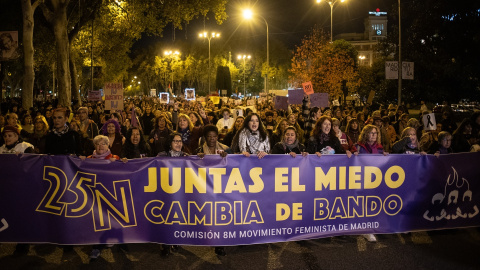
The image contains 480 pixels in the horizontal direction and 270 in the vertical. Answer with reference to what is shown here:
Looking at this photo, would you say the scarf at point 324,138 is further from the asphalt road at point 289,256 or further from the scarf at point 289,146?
the asphalt road at point 289,256

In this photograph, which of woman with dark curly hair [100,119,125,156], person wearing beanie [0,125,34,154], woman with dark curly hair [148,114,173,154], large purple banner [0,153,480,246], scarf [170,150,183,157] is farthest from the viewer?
woman with dark curly hair [148,114,173,154]

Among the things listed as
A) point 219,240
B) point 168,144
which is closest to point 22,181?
point 168,144

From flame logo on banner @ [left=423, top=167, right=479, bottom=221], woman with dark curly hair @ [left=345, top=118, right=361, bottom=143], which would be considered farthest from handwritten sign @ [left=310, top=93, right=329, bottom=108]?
flame logo on banner @ [left=423, top=167, right=479, bottom=221]

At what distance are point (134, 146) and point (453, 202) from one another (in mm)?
4824

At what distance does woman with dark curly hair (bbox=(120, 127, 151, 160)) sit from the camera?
25.4ft

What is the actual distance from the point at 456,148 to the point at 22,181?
6.62 m

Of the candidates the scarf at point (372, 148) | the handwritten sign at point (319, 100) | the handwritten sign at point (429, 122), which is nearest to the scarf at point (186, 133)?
the scarf at point (372, 148)

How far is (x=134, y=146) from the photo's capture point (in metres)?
7.84

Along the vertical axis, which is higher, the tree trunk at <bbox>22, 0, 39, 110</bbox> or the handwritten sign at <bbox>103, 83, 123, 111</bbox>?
the tree trunk at <bbox>22, 0, 39, 110</bbox>

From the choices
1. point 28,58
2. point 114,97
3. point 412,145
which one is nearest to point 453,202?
point 412,145

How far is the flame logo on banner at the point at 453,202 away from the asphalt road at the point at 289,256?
349mm

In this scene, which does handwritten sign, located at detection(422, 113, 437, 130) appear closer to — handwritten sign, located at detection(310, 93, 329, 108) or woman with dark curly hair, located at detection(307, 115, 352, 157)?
woman with dark curly hair, located at detection(307, 115, 352, 157)

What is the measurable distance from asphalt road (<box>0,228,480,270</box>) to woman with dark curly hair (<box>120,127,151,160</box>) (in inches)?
67.6

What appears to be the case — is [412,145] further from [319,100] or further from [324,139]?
[319,100]
